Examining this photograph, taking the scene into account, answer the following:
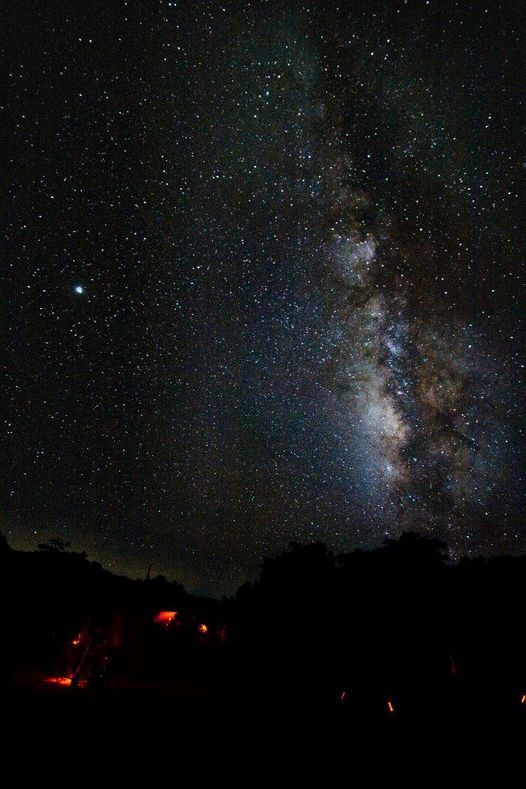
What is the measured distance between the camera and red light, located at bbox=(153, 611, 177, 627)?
62.5ft

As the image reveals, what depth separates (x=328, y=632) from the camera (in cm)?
1638

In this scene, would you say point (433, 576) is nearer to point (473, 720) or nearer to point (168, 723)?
point (473, 720)

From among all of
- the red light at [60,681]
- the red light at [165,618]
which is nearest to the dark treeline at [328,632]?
the red light at [165,618]

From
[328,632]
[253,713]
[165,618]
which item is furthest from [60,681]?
[328,632]

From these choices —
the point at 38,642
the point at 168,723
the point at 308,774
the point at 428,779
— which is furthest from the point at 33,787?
the point at 38,642

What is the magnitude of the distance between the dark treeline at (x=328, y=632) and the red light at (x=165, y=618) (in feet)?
0.35

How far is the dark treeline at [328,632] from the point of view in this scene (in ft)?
40.9

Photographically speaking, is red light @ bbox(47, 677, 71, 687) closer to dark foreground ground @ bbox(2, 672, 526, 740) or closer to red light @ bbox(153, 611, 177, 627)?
dark foreground ground @ bbox(2, 672, 526, 740)

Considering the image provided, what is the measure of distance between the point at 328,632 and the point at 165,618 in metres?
6.38

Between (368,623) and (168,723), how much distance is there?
955 centimetres

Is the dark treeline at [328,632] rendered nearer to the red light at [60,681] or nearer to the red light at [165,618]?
the red light at [165,618]

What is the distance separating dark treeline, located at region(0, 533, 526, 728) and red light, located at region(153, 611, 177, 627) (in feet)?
0.35

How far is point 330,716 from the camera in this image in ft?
33.4

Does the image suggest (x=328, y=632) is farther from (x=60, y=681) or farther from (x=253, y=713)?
(x=60, y=681)
